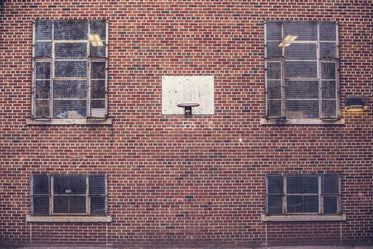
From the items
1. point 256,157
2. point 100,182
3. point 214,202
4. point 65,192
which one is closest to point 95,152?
point 100,182

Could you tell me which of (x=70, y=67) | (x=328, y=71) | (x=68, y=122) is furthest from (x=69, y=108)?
(x=328, y=71)

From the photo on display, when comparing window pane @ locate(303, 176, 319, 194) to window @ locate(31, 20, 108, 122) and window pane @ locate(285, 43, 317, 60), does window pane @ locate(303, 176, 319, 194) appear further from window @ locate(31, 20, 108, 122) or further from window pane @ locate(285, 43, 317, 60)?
window @ locate(31, 20, 108, 122)

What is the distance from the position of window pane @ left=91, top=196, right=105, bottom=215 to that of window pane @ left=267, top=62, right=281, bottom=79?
16.6ft

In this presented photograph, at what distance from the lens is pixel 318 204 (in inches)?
271

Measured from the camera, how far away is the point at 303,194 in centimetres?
689

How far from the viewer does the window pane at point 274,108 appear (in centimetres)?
697

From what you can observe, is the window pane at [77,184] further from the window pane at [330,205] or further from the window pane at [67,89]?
the window pane at [330,205]

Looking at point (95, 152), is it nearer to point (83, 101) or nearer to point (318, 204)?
point (83, 101)

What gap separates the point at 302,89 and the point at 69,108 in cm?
577

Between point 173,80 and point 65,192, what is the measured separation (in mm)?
3744

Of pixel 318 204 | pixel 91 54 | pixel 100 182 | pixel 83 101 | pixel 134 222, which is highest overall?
pixel 91 54

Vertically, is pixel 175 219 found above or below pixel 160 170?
below

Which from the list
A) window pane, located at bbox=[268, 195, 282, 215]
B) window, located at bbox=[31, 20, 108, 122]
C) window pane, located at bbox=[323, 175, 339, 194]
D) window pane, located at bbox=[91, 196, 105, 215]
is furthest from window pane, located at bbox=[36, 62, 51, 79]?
window pane, located at bbox=[323, 175, 339, 194]

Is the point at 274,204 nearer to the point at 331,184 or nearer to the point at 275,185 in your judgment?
the point at 275,185
